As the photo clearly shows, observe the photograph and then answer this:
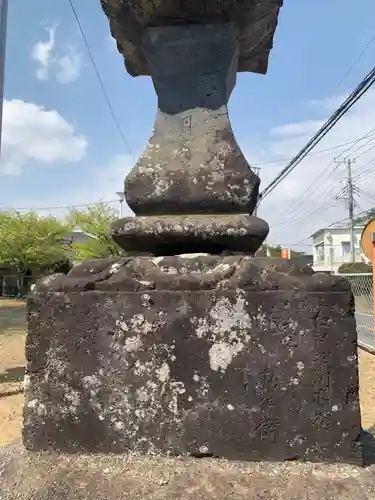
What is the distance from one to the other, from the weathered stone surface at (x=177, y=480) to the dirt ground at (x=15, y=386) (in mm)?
2292

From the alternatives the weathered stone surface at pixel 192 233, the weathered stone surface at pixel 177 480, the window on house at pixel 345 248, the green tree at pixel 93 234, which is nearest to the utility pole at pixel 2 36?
the weathered stone surface at pixel 192 233

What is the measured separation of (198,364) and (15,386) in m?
6.28

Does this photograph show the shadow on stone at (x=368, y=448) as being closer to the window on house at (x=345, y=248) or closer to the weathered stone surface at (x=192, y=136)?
the weathered stone surface at (x=192, y=136)

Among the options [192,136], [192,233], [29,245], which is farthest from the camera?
[29,245]

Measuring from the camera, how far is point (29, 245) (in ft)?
94.6

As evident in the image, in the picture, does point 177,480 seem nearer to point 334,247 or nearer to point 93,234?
point 93,234

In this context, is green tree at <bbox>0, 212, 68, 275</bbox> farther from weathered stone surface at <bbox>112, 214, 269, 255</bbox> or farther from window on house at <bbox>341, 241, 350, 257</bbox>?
window on house at <bbox>341, 241, 350, 257</bbox>

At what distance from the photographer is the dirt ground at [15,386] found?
4.84 m

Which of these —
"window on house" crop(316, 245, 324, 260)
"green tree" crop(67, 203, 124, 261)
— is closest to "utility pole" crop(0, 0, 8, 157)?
"green tree" crop(67, 203, 124, 261)

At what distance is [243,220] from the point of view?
5.60 feet

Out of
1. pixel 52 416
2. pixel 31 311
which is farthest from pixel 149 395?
pixel 31 311

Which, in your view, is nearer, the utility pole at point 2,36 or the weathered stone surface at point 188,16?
the weathered stone surface at point 188,16

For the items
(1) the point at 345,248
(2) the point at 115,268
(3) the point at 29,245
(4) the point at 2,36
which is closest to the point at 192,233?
(2) the point at 115,268

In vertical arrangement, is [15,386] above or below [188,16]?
below
